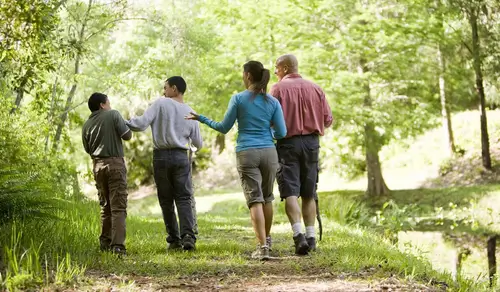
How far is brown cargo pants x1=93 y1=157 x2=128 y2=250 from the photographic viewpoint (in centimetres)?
734

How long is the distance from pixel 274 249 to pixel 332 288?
123 inches

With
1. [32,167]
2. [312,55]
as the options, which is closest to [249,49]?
[312,55]

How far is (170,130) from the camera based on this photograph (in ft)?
25.3

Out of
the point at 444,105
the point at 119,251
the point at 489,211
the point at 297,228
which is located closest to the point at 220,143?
the point at 444,105

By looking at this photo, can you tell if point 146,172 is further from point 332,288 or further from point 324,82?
point 332,288

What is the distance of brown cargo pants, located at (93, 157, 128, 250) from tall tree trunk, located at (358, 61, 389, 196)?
13338 mm

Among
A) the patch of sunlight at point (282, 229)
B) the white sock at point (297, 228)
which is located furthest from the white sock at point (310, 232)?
the patch of sunlight at point (282, 229)

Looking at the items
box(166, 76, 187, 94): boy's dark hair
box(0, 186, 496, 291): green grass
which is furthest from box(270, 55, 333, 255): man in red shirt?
box(166, 76, 187, 94): boy's dark hair

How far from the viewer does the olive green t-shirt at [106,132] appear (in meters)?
7.38

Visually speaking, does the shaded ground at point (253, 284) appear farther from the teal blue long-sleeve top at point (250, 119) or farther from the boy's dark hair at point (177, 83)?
the boy's dark hair at point (177, 83)

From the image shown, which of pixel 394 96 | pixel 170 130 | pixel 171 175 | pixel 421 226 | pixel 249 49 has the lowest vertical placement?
pixel 421 226

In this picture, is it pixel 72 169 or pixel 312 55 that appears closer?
pixel 72 169

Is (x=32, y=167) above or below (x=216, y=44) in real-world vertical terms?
below

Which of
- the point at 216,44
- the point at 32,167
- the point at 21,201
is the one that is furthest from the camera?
the point at 216,44
